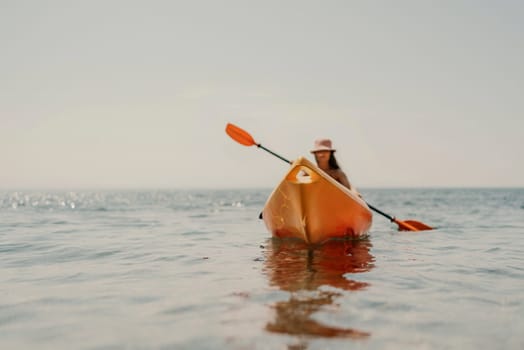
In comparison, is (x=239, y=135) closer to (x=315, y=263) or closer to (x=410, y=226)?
(x=315, y=263)

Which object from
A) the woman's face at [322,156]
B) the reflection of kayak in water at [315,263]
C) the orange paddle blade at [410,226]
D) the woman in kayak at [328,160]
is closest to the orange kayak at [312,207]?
the reflection of kayak in water at [315,263]

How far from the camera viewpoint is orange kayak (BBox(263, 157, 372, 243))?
709 centimetres

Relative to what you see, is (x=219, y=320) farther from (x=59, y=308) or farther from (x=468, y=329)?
(x=468, y=329)

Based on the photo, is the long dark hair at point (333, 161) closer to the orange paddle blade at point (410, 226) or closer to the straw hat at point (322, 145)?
the straw hat at point (322, 145)

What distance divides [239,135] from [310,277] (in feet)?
18.1

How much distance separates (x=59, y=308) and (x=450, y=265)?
195 inches

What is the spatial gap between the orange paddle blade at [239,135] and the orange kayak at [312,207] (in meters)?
2.40

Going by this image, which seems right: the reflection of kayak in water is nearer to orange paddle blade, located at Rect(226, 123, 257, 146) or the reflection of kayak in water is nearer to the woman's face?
the woman's face

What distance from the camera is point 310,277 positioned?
508 cm

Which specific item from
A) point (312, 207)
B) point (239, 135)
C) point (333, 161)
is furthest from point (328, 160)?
point (239, 135)

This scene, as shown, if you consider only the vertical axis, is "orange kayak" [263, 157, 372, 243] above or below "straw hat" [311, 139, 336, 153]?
below

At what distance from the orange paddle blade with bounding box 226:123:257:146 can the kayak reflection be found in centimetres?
255

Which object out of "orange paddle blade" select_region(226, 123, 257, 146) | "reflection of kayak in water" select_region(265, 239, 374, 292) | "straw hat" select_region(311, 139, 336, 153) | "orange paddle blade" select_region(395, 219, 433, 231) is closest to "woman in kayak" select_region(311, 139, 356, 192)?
"straw hat" select_region(311, 139, 336, 153)

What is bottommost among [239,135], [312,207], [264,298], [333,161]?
[264,298]
